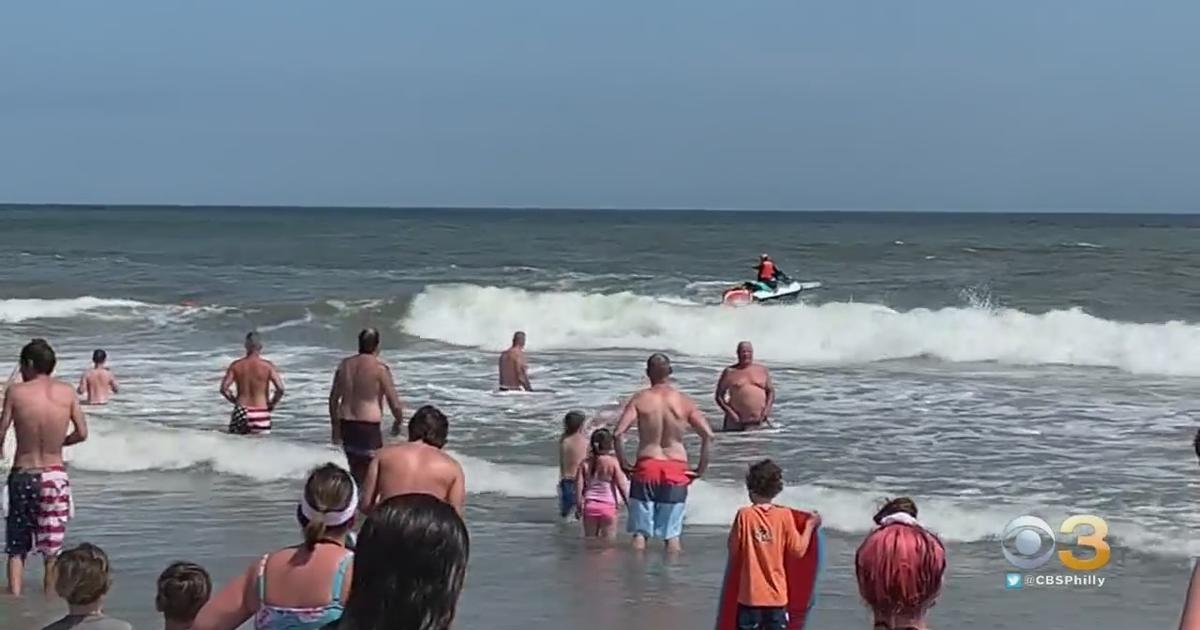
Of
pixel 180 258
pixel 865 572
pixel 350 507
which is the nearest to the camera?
pixel 865 572

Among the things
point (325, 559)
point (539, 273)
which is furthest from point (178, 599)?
point (539, 273)

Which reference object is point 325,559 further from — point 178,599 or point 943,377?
point 943,377

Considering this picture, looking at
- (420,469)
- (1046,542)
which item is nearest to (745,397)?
(1046,542)

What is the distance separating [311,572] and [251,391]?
997cm

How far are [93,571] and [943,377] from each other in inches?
664

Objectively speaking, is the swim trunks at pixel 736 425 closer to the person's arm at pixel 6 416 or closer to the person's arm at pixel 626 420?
the person's arm at pixel 626 420

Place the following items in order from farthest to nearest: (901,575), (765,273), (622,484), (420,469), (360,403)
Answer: (765,273), (622,484), (360,403), (420,469), (901,575)

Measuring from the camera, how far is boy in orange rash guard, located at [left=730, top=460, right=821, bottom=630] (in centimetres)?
603

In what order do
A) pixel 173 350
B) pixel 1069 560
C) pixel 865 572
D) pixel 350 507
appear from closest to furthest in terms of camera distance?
pixel 865 572, pixel 350 507, pixel 1069 560, pixel 173 350

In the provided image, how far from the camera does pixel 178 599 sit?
4309mm

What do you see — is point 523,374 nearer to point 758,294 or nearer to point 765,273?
point 758,294

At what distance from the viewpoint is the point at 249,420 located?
13.5 m

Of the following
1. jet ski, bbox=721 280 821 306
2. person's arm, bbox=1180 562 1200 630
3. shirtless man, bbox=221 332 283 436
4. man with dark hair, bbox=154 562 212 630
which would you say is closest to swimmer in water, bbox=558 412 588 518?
shirtless man, bbox=221 332 283 436

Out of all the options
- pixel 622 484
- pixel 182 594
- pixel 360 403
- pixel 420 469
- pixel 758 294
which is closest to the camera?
pixel 182 594
